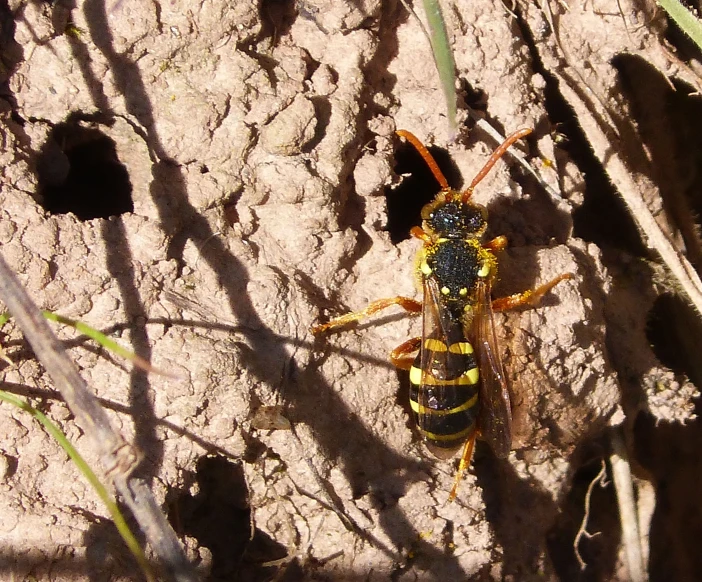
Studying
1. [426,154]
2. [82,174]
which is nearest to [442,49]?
[426,154]

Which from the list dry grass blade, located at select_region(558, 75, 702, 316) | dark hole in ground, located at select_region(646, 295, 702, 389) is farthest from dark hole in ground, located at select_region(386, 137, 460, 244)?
dark hole in ground, located at select_region(646, 295, 702, 389)

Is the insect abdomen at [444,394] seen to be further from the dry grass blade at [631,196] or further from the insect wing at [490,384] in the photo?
the dry grass blade at [631,196]

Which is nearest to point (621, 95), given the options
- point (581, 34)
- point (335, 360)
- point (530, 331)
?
point (581, 34)

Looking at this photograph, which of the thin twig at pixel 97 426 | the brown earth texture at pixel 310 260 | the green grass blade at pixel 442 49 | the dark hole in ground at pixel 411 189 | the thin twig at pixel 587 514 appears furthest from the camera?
the thin twig at pixel 587 514

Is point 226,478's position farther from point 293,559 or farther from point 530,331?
point 530,331

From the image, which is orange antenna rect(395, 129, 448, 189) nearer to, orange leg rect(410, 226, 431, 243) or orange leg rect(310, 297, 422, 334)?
orange leg rect(410, 226, 431, 243)

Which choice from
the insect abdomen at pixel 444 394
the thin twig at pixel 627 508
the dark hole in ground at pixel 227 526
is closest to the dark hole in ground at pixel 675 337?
the thin twig at pixel 627 508

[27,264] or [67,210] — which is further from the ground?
[67,210]
